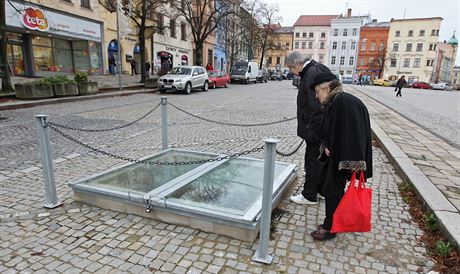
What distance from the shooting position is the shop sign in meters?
19.5

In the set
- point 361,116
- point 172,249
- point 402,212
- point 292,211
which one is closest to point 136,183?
point 172,249

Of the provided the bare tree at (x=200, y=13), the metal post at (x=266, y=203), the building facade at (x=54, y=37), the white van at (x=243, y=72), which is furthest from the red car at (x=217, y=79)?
the metal post at (x=266, y=203)

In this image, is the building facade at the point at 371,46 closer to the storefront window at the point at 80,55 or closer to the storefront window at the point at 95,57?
the storefront window at the point at 95,57

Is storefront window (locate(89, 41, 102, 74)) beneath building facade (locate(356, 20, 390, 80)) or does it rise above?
beneath

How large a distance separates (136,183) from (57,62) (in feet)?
74.7

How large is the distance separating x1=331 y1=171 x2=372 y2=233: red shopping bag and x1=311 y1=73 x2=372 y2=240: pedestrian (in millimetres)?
164

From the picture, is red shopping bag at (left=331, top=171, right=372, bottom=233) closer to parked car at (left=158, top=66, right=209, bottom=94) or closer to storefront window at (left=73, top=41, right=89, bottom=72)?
parked car at (left=158, top=66, right=209, bottom=94)

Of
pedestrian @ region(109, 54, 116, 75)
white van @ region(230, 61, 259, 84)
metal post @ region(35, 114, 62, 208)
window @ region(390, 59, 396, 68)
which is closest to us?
metal post @ region(35, 114, 62, 208)

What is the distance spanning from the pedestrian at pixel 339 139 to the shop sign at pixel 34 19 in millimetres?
22182

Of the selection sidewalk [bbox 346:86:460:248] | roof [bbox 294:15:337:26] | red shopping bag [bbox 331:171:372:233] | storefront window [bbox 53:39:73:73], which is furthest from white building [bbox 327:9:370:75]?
red shopping bag [bbox 331:171:372:233]

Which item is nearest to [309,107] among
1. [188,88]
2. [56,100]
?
[56,100]

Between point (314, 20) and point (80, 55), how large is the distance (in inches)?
2916

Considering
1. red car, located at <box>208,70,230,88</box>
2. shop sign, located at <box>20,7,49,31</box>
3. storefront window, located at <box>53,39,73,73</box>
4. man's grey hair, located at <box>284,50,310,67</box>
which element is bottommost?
red car, located at <box>208,70,230,88</box>

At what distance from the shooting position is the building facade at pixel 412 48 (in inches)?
2859
